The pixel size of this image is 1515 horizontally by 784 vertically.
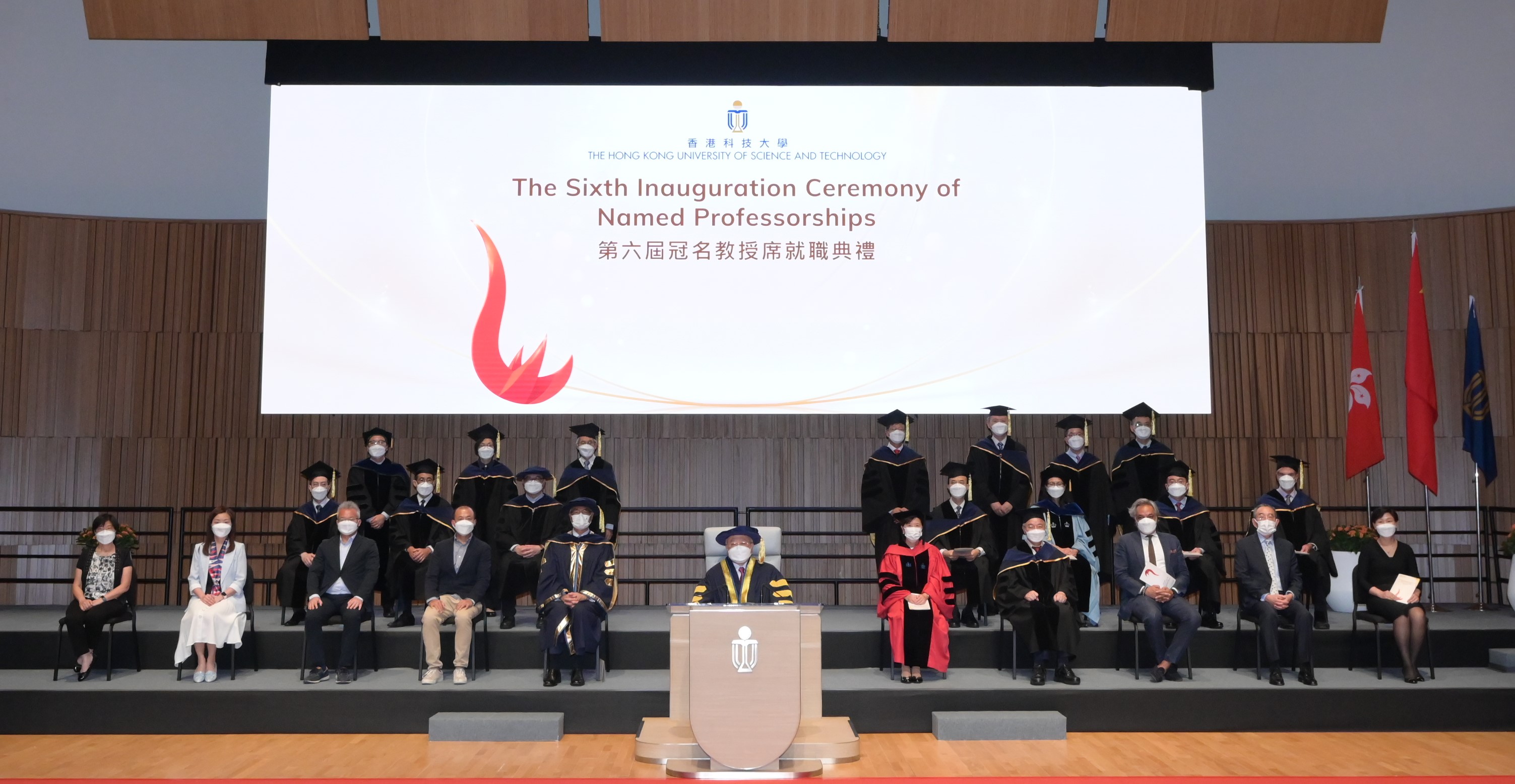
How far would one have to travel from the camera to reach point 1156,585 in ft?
20.9

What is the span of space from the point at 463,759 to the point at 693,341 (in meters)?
3.27

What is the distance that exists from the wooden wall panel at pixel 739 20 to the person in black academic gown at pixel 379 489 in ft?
10.8

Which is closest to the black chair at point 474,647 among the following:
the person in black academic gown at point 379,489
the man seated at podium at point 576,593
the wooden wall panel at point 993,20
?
the man seated at podium at point 576,593

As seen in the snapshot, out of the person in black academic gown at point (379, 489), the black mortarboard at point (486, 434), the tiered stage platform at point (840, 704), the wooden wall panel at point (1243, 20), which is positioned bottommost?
the tiered stage platform at point (840, 704)

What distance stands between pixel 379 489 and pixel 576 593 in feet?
6.22

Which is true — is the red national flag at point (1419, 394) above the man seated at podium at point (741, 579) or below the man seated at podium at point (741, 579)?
above

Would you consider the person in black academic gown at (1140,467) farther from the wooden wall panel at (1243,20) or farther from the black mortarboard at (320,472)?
the black mortarboard at (320,472)

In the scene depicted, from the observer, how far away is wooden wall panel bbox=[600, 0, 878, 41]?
7.53 meters

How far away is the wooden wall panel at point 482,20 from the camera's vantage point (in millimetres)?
7488

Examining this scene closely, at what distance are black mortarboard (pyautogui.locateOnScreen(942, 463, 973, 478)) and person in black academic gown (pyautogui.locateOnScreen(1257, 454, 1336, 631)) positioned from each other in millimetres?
1874

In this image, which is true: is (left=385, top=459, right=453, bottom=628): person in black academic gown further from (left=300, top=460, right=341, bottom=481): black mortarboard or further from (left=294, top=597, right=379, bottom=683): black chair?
(left=300, top=460, right=341, bottom=481): black mortarboard

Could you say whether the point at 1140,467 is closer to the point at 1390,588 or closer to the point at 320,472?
the point at 1390,588

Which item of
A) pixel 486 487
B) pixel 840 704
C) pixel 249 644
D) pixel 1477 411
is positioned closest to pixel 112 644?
pixel 249 644

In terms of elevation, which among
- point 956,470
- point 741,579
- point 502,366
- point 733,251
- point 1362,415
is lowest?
point 741,579
